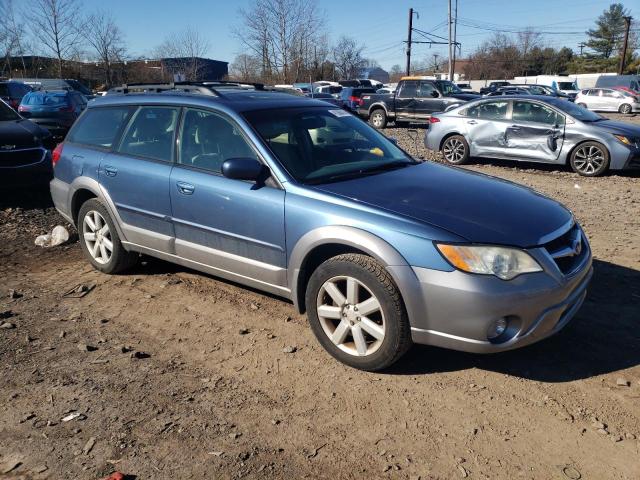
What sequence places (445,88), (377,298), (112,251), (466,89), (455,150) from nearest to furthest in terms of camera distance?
(377,298), (112,251), (455,150), (445,88), (466,89)

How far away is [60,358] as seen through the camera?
3744 millimetres

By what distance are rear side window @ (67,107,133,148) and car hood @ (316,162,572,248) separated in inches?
92.3

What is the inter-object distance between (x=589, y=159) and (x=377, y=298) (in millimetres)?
8223

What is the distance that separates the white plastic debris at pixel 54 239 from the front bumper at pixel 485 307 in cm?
475

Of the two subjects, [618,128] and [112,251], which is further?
[618,128]

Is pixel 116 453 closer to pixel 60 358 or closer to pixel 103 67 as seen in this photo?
pixel 60 358

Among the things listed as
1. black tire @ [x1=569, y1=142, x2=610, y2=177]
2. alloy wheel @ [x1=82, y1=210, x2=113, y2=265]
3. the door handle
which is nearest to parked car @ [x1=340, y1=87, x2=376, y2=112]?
black tire @ [x1=569, y1=142, x2=610, y2=177]

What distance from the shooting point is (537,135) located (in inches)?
408

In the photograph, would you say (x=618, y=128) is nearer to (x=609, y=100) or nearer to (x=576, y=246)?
(x=576, y=246)

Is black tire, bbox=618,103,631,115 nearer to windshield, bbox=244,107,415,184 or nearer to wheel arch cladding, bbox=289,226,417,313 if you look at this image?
windshield, bbox=244,107,415,184

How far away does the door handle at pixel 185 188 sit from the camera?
13.6 ft

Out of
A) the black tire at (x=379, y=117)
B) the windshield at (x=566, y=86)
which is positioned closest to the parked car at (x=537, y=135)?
the black tire at (x=379, y=117)

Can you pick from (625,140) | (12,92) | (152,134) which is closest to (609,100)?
(625,140)

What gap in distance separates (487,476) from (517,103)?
30.9 feet
